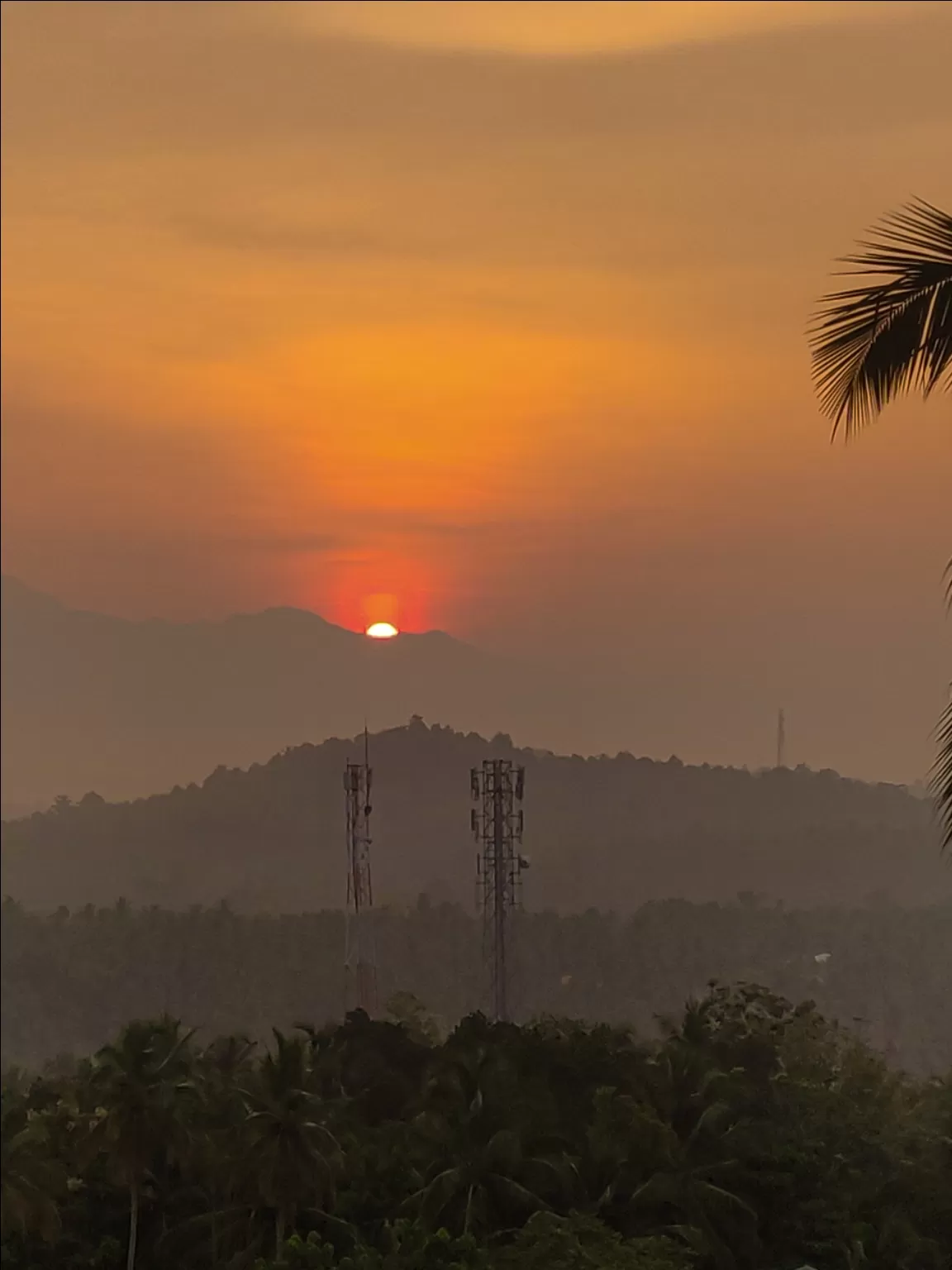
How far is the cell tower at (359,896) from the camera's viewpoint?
24203 mm

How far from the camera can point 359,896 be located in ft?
85.7

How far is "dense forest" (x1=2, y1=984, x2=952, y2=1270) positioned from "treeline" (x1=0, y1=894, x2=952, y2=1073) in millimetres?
25677

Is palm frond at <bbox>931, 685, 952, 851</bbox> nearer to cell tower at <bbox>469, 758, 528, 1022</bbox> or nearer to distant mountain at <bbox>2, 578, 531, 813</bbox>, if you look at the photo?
distant mountain at <bbox>2, 578, 531, 813</bbox>

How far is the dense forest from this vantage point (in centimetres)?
1473

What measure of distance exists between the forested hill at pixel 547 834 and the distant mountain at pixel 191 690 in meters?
7.67

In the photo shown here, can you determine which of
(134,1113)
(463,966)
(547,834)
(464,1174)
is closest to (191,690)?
(463,966)

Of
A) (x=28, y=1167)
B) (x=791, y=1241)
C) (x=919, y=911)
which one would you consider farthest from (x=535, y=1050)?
(x=919, y=911)

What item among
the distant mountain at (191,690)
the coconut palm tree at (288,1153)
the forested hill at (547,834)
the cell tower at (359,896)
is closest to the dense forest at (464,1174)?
the coconut palm tree at (288,1153)

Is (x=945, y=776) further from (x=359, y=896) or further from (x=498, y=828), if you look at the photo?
(x=359, y=896)

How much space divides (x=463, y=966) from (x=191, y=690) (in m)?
15.4

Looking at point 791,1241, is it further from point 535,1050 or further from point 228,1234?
point 228,1234

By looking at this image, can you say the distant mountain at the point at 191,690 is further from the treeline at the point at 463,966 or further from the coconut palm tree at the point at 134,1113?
the treeline at the point at 463,966

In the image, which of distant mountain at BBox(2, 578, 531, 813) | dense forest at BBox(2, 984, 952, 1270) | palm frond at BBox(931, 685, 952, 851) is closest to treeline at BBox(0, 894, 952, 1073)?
distant mountain at BBox(2, 578, 531, 813)

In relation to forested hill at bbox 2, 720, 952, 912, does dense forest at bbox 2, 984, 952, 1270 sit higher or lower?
lower
